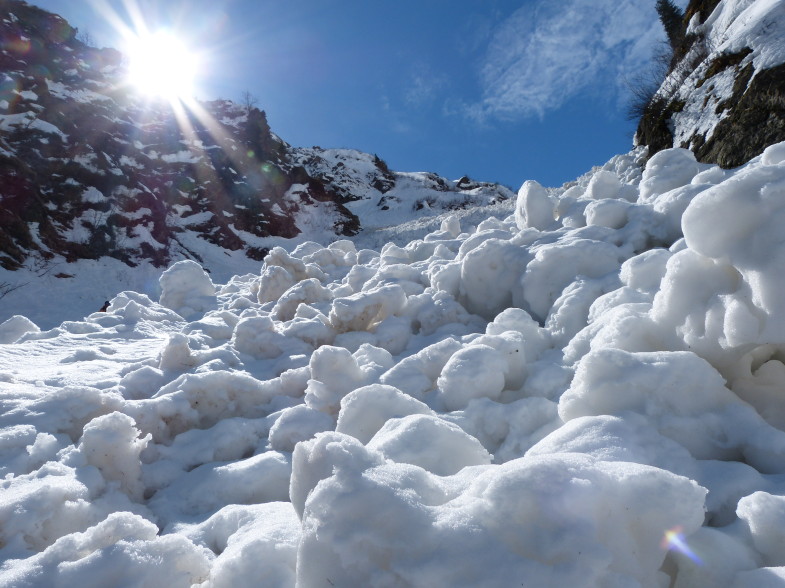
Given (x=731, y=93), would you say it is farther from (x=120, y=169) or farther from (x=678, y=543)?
(x=120, y=169)

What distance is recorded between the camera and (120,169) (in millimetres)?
18094

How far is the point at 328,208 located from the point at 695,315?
2562 centimetres

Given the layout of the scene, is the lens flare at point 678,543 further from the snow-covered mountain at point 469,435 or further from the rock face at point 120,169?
the rock face at point 120,169

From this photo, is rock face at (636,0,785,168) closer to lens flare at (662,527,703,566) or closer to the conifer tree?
lens flare at (662,527,703,566)

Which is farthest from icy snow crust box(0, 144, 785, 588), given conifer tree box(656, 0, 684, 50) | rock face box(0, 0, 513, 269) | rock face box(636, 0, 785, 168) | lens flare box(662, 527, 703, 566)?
conifer tree box(656, 0, 684, 50)

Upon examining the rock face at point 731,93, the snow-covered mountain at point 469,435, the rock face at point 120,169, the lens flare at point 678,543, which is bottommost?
the lens flare at point 678,543

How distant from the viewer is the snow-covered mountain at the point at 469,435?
39.4 inches

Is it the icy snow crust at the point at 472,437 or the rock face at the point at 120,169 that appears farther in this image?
the rock face at the point at 120,169

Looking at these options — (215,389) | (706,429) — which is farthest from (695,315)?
(215,389)

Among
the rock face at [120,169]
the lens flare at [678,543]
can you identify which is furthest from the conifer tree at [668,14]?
the lens flare at [678,543]

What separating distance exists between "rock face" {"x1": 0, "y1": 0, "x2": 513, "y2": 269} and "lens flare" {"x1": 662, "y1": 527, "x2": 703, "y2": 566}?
15.1 meters

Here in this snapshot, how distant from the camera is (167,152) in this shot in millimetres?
22141

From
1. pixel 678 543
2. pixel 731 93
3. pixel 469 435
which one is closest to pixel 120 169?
pixel 731 93

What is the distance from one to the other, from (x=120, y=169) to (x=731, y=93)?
771 inches
